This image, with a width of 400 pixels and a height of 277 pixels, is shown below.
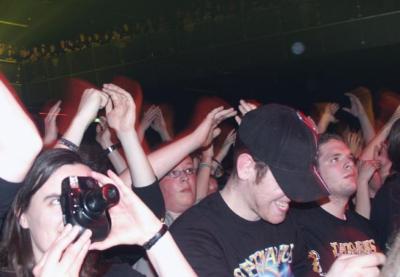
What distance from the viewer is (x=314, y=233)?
96.6 inches

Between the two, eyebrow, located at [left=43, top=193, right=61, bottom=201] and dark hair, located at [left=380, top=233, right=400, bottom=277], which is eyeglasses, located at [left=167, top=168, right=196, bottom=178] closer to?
eyebrow, located at [left=43, top=193, right=61, bottom=201]

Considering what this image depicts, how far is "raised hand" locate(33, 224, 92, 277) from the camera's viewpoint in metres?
1.23

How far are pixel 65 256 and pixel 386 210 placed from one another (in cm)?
197

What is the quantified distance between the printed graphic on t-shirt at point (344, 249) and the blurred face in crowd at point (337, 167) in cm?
35

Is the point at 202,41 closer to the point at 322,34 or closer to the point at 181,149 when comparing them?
the point at 322,34

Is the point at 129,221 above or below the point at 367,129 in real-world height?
above

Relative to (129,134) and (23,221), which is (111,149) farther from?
(23,221)

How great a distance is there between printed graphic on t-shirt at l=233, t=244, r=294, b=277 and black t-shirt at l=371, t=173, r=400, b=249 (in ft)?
3.08

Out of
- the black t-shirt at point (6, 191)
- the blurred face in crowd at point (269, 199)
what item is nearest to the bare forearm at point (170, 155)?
the blurred face in crowd at point (269, 199)

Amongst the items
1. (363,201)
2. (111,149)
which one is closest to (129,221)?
(111,149)

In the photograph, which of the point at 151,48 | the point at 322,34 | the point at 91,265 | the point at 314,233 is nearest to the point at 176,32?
the point at 151,48

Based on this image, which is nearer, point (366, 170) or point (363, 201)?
point (363, 201)

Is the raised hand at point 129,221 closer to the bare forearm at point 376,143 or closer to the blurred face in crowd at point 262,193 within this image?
the blurred face in crowd at point 262,193

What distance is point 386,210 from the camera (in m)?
2.80
